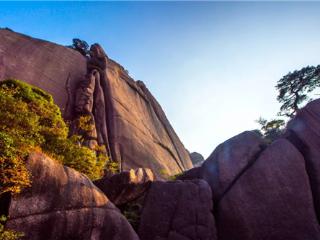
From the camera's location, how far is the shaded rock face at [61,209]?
30.0 feet

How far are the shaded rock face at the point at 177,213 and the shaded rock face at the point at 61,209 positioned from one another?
3.16 meters

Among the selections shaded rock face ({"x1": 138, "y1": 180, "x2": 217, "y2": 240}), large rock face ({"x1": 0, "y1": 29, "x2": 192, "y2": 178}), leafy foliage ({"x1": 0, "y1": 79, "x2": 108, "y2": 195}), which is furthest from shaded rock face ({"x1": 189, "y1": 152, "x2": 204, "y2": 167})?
shaded rock face ({"x1": 138, "y1": 180, "x2": 217, "y2": 240})

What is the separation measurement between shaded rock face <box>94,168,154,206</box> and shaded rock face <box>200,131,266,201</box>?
4550 millimetres

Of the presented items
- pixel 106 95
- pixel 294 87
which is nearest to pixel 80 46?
pixel 106 95

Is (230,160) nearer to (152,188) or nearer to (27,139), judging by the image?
(152,188)

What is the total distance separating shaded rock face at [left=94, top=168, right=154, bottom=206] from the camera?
14.9 metres

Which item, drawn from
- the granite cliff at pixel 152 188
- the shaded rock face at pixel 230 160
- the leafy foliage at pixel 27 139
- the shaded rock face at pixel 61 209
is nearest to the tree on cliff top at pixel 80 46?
the granite cliff at pixel 152 188

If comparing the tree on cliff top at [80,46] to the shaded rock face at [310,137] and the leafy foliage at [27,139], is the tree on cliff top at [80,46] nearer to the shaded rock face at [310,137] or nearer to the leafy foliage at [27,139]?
the leafy foliage at [27,139]

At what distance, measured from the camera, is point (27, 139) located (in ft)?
38.0

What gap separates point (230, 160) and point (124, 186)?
716 centimetres

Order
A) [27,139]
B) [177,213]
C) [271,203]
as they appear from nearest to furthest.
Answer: [27,139]
[177,213]
[271,203]

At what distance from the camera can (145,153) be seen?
27.6 meters

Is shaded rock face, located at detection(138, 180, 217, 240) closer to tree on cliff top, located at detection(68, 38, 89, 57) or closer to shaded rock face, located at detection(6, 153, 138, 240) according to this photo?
shaded rock face, located at detection(6, 153, 138, 240)

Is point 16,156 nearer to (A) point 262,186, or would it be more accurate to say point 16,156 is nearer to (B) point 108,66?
(A) point 262,186
